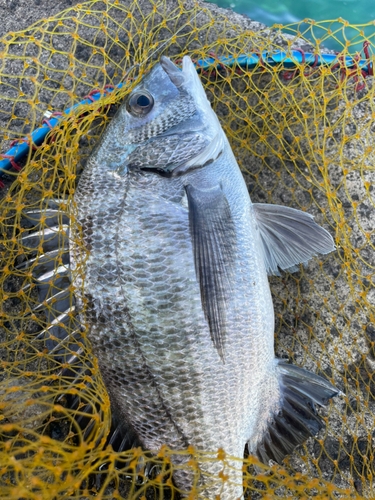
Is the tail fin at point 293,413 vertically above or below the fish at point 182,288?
below

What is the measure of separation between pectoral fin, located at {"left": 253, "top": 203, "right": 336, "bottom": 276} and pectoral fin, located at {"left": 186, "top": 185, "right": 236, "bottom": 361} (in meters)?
0.25

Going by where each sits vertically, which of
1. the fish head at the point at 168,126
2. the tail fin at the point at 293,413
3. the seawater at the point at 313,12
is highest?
the seawater at the point at 313,12

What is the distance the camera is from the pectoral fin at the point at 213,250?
1.40m

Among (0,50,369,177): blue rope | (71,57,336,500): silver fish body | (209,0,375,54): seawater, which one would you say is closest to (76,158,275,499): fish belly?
(71,57,336,500): silver fish body

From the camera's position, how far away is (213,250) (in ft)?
4.72

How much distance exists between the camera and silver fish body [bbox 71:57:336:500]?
1.39 metres

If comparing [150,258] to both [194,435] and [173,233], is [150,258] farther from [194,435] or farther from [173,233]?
[194,435]

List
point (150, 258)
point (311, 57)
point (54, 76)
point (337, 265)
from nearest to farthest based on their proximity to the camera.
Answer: point (150, 258), point (311, 57), point (337, 265), point (54, 76)

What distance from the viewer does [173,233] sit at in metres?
1.42

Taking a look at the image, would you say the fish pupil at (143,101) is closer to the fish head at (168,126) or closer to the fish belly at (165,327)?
the fish head at (168,126)

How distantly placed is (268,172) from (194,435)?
55.2 inches

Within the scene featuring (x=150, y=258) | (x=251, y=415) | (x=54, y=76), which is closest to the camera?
(x=150, y=258)

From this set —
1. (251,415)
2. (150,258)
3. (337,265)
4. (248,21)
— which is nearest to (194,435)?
(251,415)

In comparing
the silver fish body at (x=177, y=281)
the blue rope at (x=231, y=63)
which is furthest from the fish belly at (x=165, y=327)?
the blue rope at (x=231, y=63)
